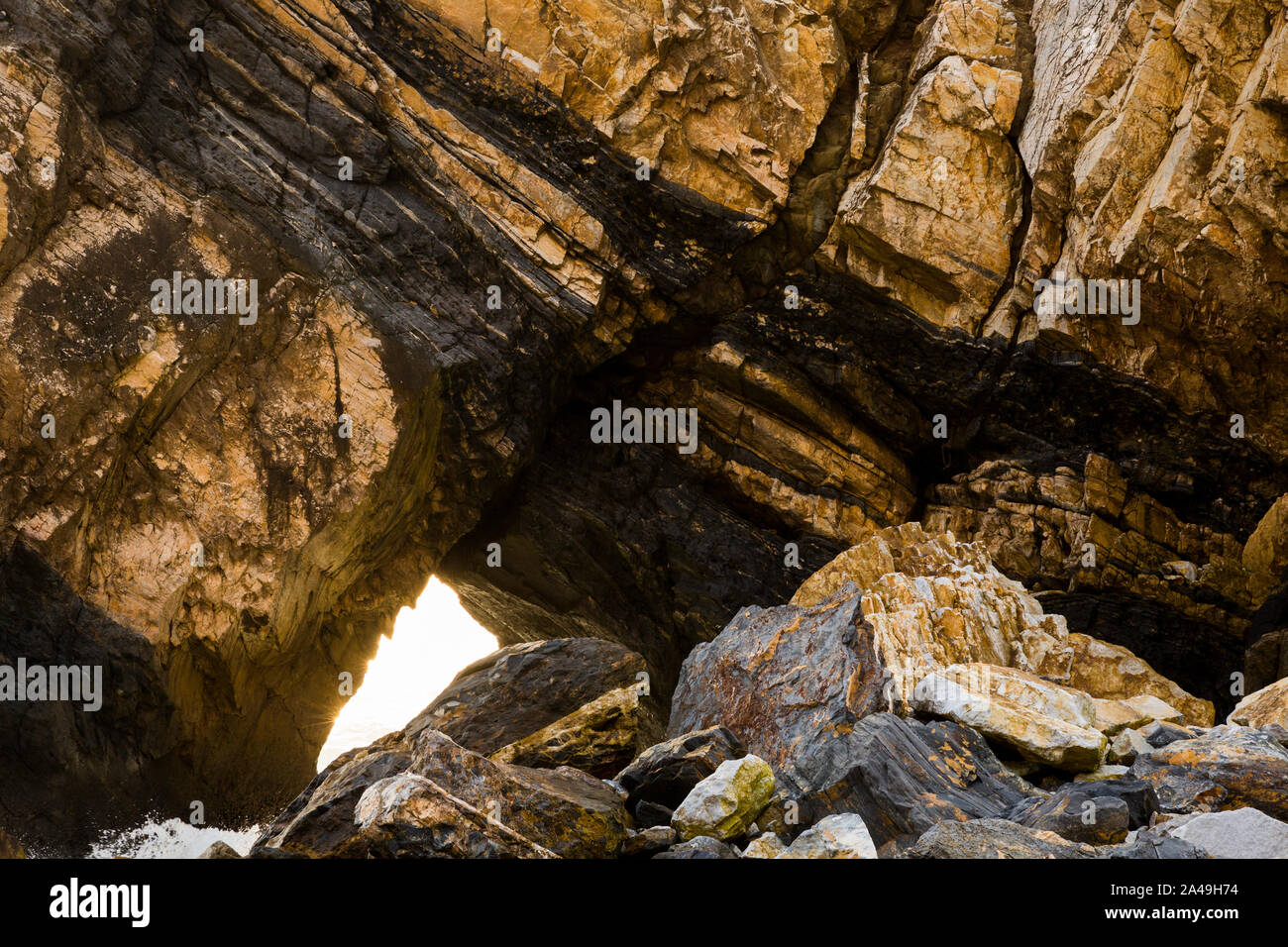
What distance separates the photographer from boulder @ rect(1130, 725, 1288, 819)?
8367mm

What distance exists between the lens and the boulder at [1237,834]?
22.4ft

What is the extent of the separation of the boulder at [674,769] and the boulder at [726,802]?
17.4 inches

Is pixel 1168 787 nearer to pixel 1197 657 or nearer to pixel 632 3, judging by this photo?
pixel 1197 657

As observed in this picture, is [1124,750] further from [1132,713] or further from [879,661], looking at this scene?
[1132,713]

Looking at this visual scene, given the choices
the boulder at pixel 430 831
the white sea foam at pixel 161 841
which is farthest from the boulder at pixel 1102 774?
the white sea foam at pixel 161 841

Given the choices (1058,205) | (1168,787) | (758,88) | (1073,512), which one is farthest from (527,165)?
(1168,787)

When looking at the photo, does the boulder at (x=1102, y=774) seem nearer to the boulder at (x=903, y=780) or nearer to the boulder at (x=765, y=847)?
the boulder at (x=903, y=780)

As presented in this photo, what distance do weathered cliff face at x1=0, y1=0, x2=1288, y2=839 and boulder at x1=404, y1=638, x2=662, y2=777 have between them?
5955 mm

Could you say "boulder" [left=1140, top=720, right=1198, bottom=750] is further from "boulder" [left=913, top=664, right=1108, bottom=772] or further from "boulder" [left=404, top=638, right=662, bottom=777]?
"boulder" [left=404, top=638, right=662, bottom=777]

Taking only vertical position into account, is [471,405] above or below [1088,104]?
below

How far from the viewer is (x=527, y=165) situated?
20.6 metres

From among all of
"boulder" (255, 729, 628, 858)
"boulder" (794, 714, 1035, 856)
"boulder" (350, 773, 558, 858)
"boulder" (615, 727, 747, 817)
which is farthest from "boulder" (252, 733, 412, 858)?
"boulder" (794, 714, 1035, 856)

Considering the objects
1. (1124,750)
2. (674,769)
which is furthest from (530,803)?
(1124,750)

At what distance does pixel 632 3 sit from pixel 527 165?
13.0ft
